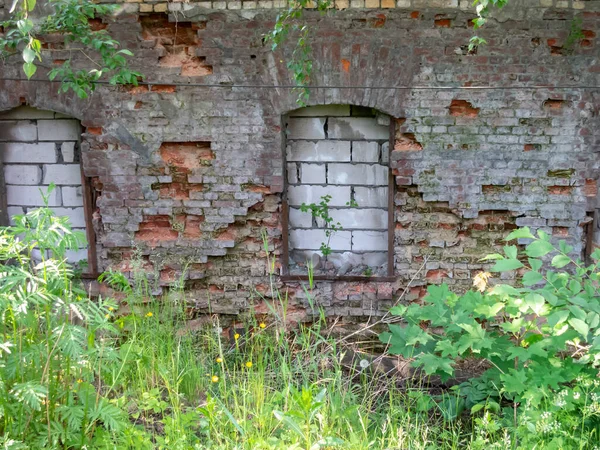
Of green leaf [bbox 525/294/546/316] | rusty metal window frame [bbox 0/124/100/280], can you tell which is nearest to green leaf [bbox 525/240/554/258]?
green leaf [bbox 525/294/546/316]

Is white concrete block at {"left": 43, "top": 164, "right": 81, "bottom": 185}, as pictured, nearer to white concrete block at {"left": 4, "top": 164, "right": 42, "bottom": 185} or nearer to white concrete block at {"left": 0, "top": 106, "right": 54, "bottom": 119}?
white concrete block at {"left": 4, "top": 164, "right": 42, "bottom": 185}

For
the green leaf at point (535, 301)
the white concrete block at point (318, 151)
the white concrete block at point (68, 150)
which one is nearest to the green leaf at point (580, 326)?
the green leaf at point (535, 301)

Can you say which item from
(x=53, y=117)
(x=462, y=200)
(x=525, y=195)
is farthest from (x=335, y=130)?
(x=53, y=117)

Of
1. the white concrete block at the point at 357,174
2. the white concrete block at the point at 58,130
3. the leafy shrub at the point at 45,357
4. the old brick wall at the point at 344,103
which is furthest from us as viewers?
the white concrete block at the point at 58,130

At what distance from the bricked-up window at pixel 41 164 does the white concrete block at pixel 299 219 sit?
180 cm

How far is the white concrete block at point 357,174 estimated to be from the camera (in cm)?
476

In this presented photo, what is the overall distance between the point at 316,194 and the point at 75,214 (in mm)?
2198

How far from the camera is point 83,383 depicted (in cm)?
275

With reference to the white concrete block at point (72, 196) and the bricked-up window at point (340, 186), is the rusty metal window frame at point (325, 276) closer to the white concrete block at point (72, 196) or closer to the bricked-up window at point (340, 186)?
the bricked-up window at point (340, 186)

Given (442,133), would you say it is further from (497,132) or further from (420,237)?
(420,237)

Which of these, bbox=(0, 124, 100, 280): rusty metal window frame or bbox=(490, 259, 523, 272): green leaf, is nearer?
bbox=(490, 259, 523, 272): green leaf

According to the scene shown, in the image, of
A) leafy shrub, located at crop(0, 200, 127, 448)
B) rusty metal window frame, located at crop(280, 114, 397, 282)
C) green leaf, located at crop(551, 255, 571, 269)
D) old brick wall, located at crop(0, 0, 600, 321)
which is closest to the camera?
leafy shrub, located at crop(0, 200, 127, 448)

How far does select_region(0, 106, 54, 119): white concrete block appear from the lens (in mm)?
4828

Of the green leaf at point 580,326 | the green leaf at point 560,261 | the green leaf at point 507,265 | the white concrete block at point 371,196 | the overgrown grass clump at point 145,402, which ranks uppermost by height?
the white concrete block at point 371,196
